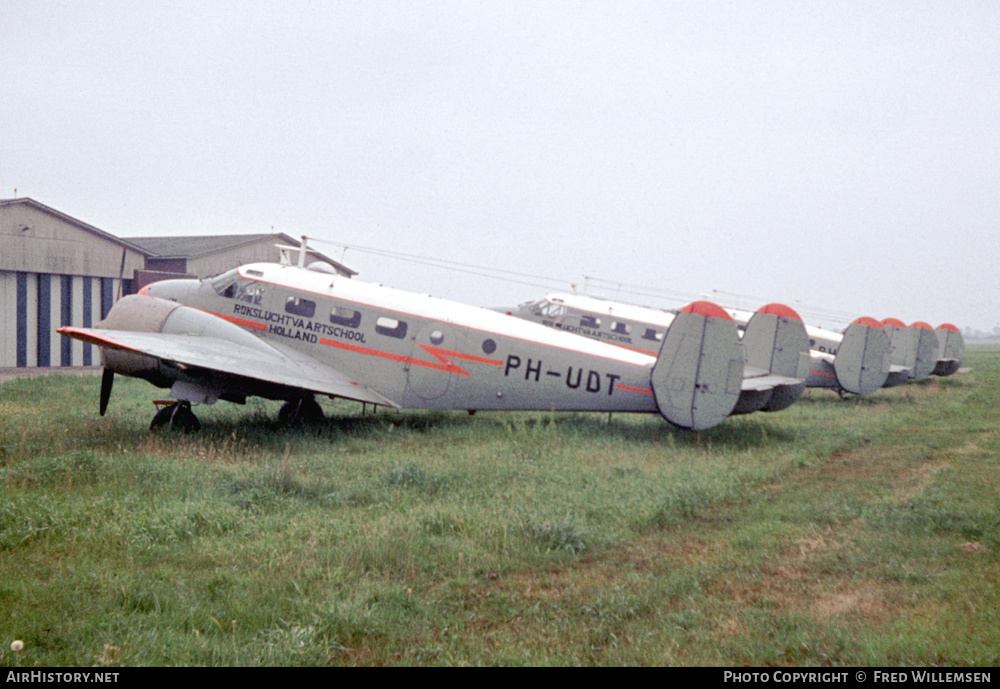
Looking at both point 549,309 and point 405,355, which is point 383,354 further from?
point 549,309

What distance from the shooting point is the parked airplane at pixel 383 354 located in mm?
10977

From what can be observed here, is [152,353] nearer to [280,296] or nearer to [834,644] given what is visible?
[280,296]

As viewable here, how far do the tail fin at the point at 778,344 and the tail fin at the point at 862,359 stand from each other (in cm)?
654

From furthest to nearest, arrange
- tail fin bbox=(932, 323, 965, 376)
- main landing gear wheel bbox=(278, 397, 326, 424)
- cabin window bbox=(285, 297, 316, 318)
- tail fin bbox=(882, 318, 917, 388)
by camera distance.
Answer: tail fin bbox=(932, 323, 965, 376) < tail fin bbox=(882, 318, 917, 388) < main landing gear wheel bbox=(278, 397, 326, 424) < cabin window bbox=(285, 297, 316, 318)

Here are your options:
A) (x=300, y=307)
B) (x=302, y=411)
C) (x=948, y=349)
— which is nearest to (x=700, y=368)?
(x=300, y=307)

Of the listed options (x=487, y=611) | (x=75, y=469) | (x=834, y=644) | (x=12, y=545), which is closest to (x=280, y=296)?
(x=75, y=469)

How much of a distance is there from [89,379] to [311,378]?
1079 centimetres

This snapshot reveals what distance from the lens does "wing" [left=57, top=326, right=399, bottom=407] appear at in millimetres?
9781

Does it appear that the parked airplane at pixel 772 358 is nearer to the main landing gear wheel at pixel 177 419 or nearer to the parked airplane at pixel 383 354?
the parked airplane at pixel 383 354

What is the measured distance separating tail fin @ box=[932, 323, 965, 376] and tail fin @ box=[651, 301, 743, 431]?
885 inches

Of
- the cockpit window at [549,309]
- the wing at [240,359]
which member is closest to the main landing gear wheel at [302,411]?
the wing at [240,359]

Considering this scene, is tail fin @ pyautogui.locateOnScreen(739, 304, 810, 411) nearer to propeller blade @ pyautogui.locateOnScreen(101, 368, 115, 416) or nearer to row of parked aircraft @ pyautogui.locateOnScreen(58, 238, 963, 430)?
row of parked aircraft @ pyautogui.locateOnScreen(58, 238, 963, 430)

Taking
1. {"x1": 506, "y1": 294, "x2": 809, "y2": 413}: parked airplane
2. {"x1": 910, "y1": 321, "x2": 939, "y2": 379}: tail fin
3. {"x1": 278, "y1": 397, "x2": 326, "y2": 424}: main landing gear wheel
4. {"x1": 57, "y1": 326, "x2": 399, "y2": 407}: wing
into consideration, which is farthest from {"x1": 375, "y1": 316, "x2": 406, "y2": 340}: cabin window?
{"x1": 910, "y1": 321, "x2": 939, "y2": 379}: tail fin

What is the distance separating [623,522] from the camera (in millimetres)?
6711
